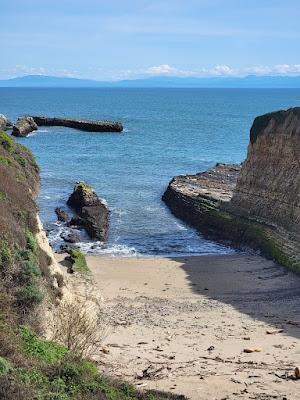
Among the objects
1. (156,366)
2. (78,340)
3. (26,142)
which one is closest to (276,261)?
(156,366)

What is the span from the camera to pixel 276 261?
34.1 metres

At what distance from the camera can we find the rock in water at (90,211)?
4188cm

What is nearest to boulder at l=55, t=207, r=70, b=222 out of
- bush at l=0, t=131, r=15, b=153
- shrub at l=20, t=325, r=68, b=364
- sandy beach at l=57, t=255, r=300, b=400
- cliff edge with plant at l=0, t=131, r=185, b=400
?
bush at l=0, t=131, r=15, b=153

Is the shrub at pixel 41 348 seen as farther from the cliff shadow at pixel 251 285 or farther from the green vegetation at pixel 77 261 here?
the green vegetation at pixel 77 261

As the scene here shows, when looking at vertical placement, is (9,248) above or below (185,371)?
above

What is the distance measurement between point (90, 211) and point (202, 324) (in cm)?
2269

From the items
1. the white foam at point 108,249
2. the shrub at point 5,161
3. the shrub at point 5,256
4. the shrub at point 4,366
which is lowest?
the white foam at point 108,249

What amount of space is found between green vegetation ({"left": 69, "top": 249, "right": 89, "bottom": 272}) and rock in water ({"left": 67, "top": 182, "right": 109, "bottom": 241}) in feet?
22.9

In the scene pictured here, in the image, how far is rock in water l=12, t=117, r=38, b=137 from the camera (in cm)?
9807

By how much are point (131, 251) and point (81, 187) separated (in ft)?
43.7

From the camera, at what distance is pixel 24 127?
101 metres

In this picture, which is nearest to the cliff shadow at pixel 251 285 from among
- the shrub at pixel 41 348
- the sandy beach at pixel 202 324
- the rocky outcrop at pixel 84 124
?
the sandy beach at pixel 202 324

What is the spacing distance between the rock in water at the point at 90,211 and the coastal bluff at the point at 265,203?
6.38m

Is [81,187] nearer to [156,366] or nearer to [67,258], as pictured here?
[67,258]
